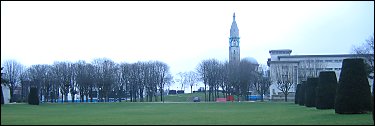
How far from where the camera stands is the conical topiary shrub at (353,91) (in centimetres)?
3052

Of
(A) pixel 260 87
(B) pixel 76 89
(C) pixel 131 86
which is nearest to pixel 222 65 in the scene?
(A) pixel 260 87

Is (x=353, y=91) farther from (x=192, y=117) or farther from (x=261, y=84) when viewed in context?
(x=261, y=84)

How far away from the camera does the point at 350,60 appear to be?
3259 cm

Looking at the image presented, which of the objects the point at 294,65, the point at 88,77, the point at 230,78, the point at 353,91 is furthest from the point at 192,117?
the point at 294,65

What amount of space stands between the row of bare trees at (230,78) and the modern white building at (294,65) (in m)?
6.73

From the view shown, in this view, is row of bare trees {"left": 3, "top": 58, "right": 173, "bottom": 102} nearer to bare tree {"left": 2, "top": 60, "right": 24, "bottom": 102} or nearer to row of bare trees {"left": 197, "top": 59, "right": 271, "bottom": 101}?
bare tree {"left": 2, "top": 60, "right": 24, "bottom": 102}

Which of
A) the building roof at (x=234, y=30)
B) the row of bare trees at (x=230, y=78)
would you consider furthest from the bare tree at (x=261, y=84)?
the building roof at (x=234, y=30)

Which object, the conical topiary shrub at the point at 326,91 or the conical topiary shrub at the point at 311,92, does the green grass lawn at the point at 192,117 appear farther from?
the conical topiary shrub at the point at 311,92

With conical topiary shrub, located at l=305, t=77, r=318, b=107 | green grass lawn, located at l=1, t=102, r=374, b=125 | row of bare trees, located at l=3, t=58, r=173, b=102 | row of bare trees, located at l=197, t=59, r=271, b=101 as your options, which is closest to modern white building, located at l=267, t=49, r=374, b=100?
row of bare trees, located at l=197, t=59, r=271, b=101

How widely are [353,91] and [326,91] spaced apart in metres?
9.95

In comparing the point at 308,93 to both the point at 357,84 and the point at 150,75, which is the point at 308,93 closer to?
the point at 357,84

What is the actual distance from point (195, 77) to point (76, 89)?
27487mm

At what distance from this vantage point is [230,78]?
308 ft

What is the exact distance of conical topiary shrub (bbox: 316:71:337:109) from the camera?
1596 inches
